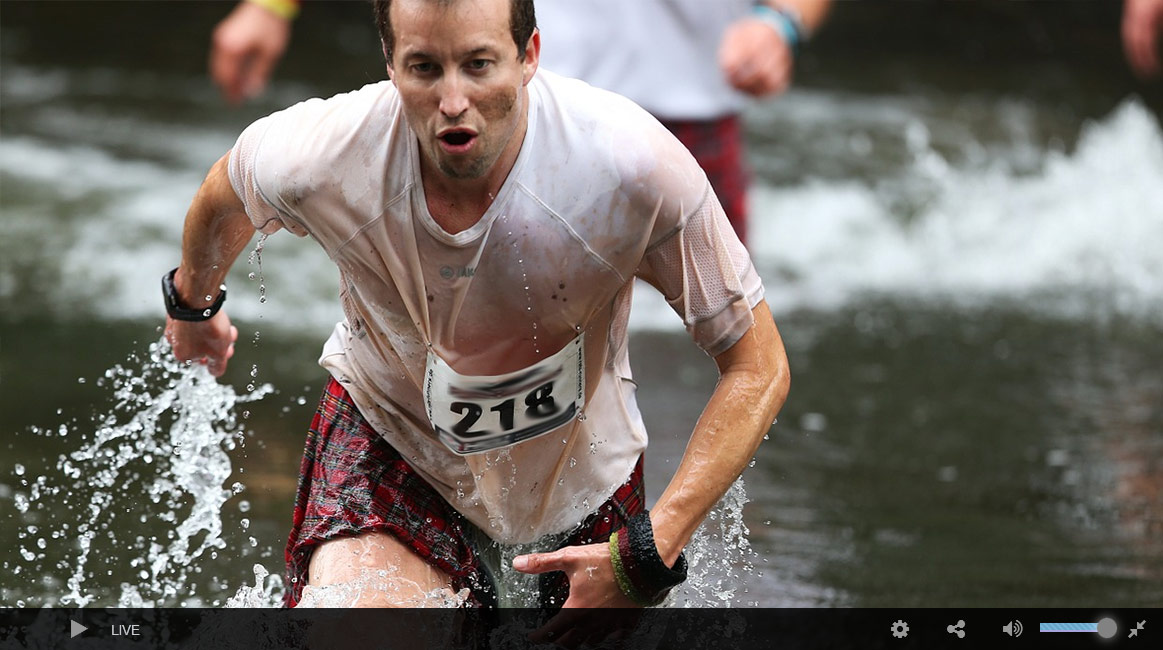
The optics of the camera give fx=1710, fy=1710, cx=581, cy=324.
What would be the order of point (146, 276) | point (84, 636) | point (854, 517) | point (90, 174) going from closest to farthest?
point (84, 636) → point (854, 517) → point (146, 276) → point (90, 174)

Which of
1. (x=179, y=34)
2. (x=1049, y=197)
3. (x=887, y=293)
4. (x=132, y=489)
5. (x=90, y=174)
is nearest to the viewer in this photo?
(x=132, y=489)

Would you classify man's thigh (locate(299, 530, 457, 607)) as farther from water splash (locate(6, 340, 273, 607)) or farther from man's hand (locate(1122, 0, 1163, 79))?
man's hand (locate(1122, 0, 1163, 79))

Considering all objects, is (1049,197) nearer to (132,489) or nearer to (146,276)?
(146,276)

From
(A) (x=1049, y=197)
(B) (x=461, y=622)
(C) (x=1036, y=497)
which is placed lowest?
(A) (x=1049, y=197)

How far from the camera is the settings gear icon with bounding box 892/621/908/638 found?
12.4 ft

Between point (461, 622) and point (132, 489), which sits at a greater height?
point (461, 622)

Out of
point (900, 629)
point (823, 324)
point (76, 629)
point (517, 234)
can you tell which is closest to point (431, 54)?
point (517, 234)

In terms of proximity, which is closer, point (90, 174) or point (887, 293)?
point (887, 293)

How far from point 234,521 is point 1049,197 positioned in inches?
241

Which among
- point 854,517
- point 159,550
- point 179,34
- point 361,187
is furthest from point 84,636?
point 179,34

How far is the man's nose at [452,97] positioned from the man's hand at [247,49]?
210cm

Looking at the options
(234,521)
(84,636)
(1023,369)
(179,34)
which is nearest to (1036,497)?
(1023,369)

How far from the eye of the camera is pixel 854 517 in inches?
187

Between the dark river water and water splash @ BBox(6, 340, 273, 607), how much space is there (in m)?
0.01
